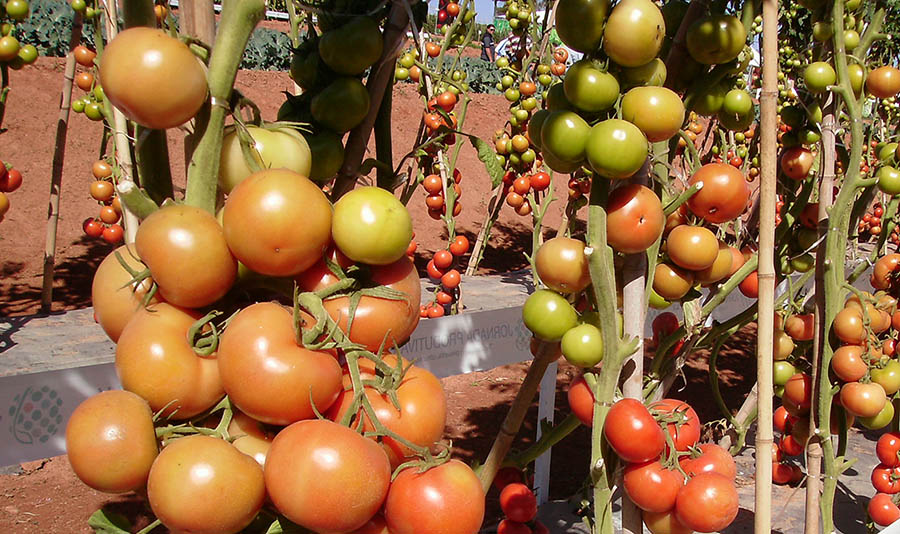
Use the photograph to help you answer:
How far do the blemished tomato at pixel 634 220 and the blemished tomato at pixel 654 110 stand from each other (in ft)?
0.31

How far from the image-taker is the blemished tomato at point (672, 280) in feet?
4.14

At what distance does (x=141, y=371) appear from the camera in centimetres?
69

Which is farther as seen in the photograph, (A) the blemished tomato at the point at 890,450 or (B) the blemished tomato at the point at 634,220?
(A) the blemished tomato at the point at 890,450

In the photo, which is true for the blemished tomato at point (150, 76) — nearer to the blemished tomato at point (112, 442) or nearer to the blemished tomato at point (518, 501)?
the blemished tomato at point (112, 442)

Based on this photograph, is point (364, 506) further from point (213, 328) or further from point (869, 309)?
point (869, 309)

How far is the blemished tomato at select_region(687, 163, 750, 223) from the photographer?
1.17m

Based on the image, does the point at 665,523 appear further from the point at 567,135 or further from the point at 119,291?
the point at 119,291

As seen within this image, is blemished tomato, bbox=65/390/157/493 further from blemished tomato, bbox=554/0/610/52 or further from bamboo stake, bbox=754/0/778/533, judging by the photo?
bamboo stake, bbox=754/0/778/533

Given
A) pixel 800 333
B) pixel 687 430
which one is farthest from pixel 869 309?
pixel 687 430

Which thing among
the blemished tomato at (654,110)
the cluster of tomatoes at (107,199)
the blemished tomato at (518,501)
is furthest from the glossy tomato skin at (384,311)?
the cluster of tomatoes at (107,199)

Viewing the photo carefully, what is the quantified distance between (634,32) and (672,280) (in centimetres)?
50

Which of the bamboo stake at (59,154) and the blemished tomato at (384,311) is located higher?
the blemished tomato at (384,311)

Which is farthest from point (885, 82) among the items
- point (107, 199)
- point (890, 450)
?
point (107, 199)

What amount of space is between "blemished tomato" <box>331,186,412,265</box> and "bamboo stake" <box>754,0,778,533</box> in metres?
0.71
